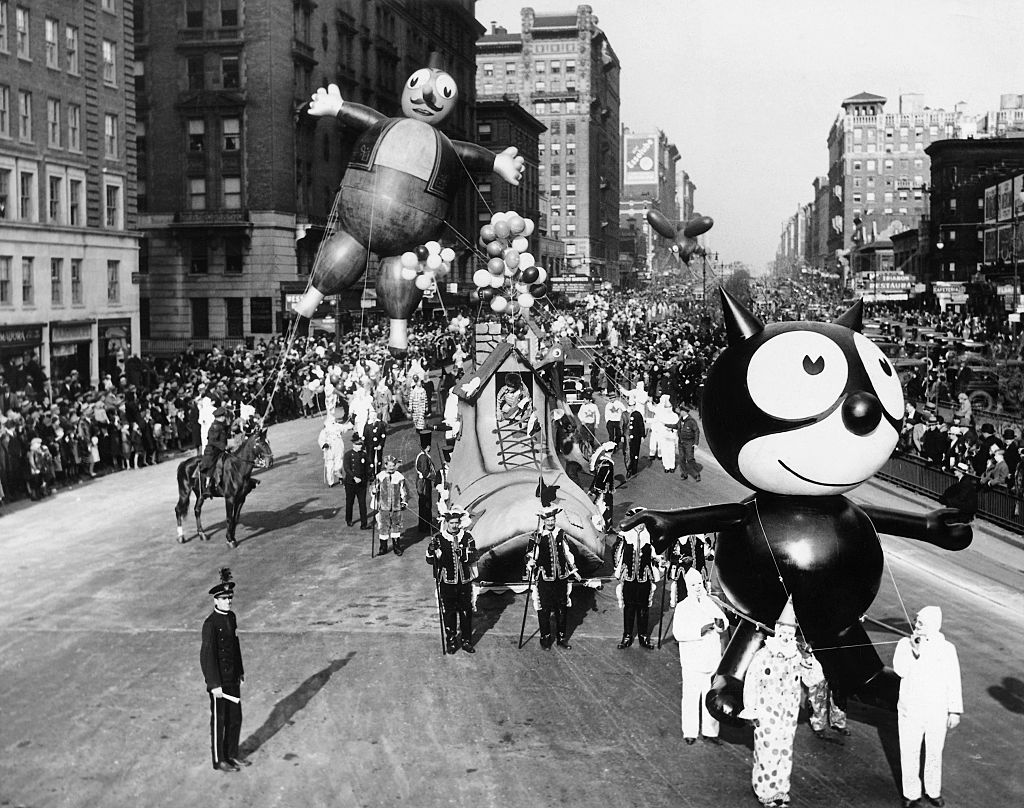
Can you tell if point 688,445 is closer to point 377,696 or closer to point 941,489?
point 941,489

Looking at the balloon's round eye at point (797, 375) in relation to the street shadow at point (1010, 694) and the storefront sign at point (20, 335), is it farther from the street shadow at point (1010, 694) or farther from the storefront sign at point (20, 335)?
the storefront sign at point (20, 335)

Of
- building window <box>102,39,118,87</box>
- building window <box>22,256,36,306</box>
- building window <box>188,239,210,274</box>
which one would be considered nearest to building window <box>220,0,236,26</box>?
building window <box>188,239,210,274</box>

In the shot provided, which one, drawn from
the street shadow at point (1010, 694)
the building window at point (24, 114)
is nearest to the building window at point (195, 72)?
the building window at point (24, 114)

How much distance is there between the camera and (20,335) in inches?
1378

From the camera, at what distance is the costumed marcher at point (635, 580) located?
12.8 meters

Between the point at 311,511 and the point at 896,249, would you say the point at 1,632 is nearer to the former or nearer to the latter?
the point at 311,511

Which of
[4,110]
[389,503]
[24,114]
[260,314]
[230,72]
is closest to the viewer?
[389,503]

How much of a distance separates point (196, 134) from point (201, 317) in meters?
9.11

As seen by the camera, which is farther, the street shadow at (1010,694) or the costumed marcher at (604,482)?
the costumed marcher at (604,482)

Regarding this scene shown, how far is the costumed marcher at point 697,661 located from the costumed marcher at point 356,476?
990 centimetres

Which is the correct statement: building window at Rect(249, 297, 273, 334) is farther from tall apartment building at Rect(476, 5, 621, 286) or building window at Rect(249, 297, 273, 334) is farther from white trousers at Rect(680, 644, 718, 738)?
tall apartment building at Rect(476, 5, 621, 286)

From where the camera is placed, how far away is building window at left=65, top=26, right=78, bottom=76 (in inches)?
1498

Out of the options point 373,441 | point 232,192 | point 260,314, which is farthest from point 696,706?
point 232,192

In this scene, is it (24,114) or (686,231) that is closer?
(686,231)
